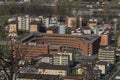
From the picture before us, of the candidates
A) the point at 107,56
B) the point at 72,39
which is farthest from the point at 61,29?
the point at 107,56

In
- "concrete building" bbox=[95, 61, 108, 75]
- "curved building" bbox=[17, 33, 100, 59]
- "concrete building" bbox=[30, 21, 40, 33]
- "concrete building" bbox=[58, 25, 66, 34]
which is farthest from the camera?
"concrete building" bbox=[30, 21, 40, 33]

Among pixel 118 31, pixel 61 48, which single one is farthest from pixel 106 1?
pixel 61 48

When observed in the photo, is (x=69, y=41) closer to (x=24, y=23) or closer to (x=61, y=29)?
(x=61, y=29)

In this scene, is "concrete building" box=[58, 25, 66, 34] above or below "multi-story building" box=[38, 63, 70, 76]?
below

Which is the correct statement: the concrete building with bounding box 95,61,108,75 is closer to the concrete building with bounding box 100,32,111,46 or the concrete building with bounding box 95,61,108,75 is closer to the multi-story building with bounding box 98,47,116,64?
the multi-story building with bounding box 98,47,116,64

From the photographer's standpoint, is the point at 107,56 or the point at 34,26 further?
the point at 34,26

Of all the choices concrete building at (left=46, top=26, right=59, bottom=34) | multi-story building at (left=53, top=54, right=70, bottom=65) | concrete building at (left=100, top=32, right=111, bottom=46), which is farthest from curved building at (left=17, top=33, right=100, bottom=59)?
multi-story building at (left=53, top=54, right=70, bottom=65)

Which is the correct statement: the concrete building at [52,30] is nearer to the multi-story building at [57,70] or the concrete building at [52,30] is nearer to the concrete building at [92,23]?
the concrete building at [92,23]

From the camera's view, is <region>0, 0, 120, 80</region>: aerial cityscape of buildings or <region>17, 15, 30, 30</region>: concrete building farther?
<region>17, 15, 30, 30</region>: concrete building

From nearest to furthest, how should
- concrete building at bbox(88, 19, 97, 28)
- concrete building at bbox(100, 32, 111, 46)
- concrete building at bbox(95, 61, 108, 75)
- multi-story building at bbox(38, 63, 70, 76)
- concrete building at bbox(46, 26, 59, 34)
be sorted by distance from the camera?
multi-story building at bbox(38, 63, 70, 76) → concrete building at bbox(95, 61, 108, 75) → concrete building at bbox(100, 32, 111, 46) → concrete building at bbox(46, 26, 59, 34) → concrete building at bbox(88, 19, 97, 28)
